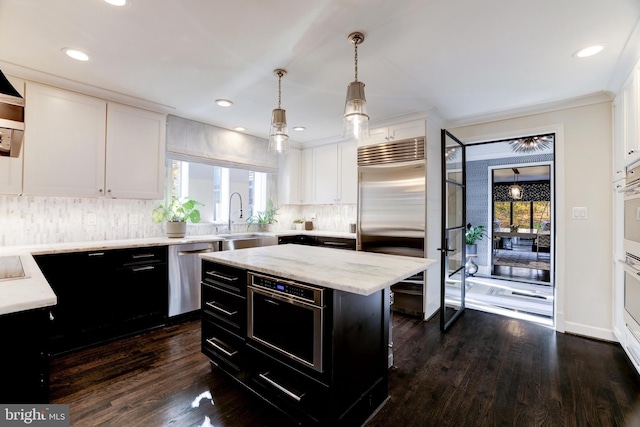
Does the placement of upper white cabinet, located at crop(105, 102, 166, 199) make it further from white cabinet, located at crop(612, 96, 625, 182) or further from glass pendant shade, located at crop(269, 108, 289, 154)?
white cabinet, located at crop(612, 96, 625, 182)

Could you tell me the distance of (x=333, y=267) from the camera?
68.6 inches

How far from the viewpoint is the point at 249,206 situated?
4.64m

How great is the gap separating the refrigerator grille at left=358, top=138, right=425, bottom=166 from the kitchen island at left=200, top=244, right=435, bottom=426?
1739 millimetres

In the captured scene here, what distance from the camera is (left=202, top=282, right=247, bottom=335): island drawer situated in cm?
194

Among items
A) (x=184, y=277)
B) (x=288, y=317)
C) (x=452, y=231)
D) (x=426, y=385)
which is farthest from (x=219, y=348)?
(x=452, y=231)

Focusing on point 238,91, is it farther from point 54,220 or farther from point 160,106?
point 54,220

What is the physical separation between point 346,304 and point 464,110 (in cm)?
292

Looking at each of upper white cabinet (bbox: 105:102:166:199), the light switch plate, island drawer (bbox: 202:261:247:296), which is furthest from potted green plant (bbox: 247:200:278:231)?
the light switch plate

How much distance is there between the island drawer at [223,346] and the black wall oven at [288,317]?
21 cm

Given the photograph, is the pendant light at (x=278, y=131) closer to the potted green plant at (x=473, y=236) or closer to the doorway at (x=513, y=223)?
the doorway at (x=513, y=223)

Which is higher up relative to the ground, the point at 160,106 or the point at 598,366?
the point at 160,106

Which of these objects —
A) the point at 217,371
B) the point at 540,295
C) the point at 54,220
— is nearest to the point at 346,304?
the point at 217,371

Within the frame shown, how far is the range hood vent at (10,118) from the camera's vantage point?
1492mm

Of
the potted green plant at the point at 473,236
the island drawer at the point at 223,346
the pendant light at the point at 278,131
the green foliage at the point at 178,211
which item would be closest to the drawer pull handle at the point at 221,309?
the island drawer at the point at 223,346
